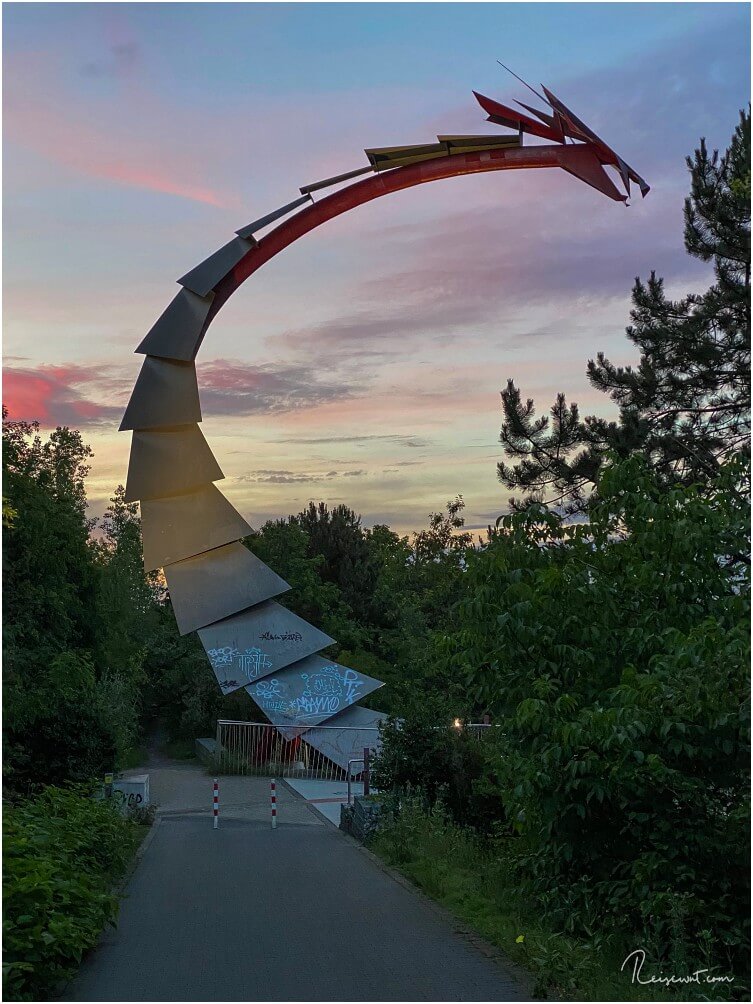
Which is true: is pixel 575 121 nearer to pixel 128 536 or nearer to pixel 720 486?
pixel 720 486

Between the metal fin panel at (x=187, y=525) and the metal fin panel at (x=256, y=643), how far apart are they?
2515 millimetres

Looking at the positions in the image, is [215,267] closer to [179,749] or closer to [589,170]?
[589,170]

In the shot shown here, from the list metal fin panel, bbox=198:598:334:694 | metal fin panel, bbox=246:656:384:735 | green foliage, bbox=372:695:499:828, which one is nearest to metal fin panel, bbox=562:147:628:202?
green foliage, bbox=372:695:499:828

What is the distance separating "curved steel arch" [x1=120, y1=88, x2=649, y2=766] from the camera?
18.3 meters

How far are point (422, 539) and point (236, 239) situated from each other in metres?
29.0

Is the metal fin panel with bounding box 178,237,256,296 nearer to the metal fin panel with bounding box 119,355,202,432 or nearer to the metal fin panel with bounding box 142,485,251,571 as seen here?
the metal fin panel with bounding box 119,355,202,432

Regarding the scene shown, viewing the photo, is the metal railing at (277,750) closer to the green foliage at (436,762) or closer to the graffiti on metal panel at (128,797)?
the graffiti on metal panel at (128,797)

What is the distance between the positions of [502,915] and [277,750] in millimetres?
21200

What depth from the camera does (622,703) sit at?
887 centimetres

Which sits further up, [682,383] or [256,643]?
[682,383]

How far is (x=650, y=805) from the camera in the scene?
9.25 meters

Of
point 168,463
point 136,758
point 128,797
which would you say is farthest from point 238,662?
point 136,758

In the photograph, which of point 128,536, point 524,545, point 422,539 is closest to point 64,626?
point 524,545

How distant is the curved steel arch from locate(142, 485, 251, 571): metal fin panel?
3cm
